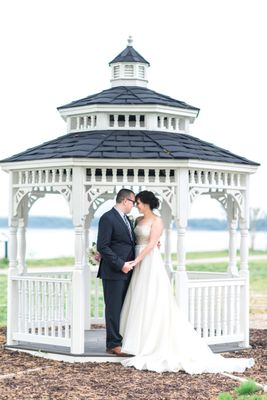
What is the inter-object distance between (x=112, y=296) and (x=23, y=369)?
58.0 inches

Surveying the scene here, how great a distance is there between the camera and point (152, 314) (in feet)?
35.3

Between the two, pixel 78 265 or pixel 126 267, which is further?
pixel 78 265

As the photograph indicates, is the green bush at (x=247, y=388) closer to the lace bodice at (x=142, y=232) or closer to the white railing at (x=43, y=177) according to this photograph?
the lace bodice at (x=142, y=232)

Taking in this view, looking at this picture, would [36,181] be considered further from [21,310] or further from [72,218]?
[21,310]

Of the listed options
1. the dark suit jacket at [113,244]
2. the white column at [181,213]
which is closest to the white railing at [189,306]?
the white column at [181,213]

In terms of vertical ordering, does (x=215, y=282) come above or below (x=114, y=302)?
above

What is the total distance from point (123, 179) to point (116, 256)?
1.12 m

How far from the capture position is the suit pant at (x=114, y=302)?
428 inches

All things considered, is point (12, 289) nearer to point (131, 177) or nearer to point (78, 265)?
point (78, 265)

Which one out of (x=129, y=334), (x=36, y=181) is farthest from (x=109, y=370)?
(x=36, y=181)

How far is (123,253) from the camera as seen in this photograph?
10.8 meters

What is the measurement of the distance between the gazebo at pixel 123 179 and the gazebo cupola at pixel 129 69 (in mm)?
16

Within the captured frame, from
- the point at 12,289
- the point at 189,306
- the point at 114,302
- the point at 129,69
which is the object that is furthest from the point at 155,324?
the point at 129,69

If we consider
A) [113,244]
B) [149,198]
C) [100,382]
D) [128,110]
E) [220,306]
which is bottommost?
[100,382]
